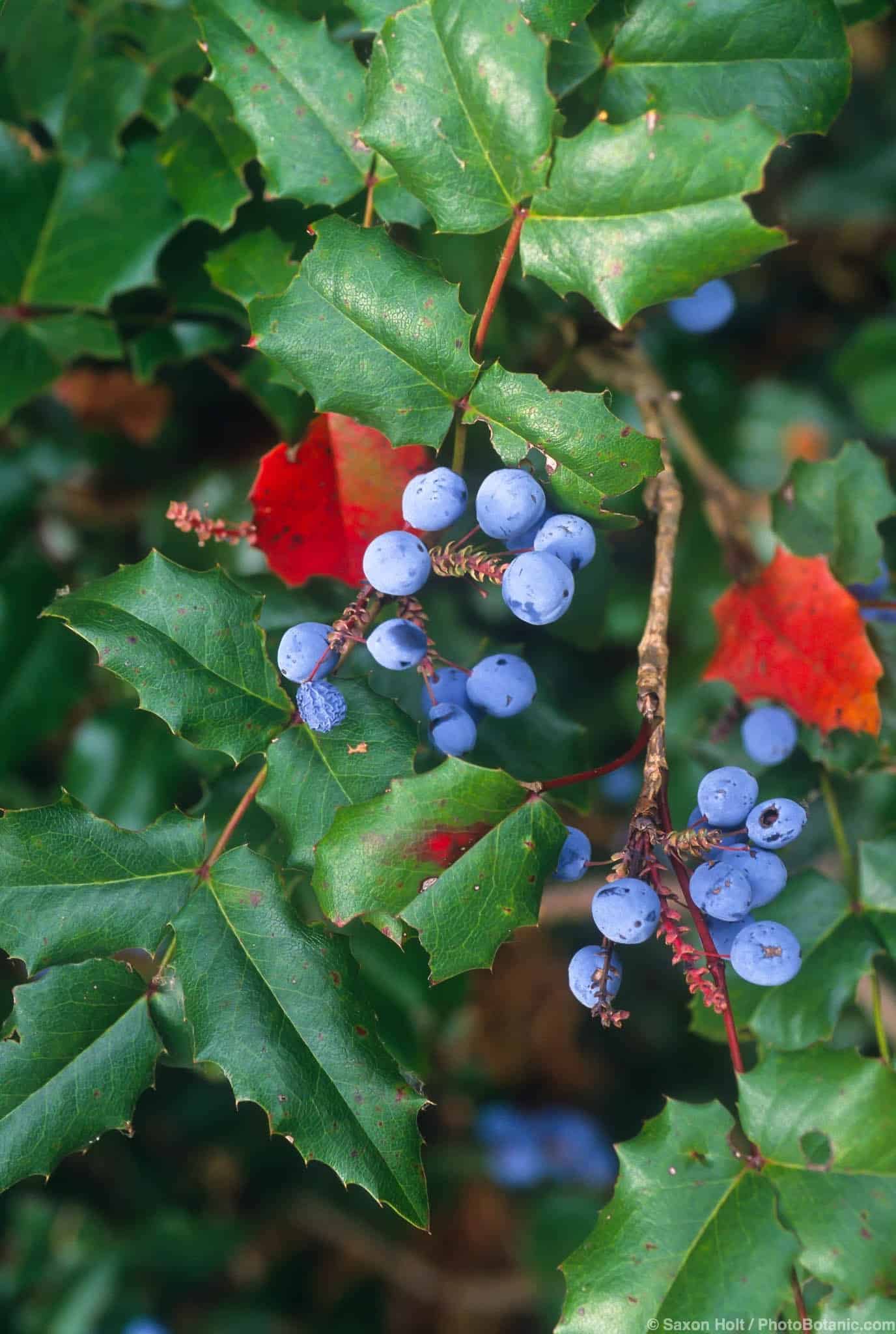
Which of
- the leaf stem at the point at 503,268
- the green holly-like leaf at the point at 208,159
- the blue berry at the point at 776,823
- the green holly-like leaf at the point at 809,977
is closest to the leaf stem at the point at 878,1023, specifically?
the green holly-like leaf at the point at 809,977

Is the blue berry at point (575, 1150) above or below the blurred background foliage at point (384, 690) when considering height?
below

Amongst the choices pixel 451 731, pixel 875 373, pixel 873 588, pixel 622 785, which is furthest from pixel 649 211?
pixel 875 373

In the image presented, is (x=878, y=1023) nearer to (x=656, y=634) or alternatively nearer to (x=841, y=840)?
(x=841, y=840)

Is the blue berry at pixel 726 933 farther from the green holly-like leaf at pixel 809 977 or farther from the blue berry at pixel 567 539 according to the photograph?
the blue berry at pixel 567 539

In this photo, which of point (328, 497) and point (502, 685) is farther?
point (328, 497)

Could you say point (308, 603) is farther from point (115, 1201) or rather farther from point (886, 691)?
point (115, 1201)

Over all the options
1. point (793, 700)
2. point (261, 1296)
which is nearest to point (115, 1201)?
point (261, 1296)
